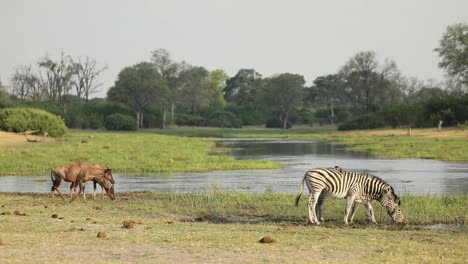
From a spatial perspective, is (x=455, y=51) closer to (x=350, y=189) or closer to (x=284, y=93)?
(x=284, y=93)

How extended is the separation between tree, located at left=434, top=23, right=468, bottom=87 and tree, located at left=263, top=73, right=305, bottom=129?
44489 millimetres

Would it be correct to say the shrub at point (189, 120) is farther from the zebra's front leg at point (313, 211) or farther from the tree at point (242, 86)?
the zebra's front leg at point (313, 211)

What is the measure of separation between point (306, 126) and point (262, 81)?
3853 cm

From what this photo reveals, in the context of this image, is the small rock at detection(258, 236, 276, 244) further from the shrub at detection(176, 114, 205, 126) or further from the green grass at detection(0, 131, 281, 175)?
the shrub at detection(176, 114, 205, 126)

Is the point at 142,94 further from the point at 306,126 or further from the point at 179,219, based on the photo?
the point at 179,219

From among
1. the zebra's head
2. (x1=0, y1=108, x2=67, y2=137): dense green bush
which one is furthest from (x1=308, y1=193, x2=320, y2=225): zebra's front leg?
(x1=0, y1=108, x2=67, y2=137): dense green bush

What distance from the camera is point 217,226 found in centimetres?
1455

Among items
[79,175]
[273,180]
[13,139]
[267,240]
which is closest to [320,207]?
[267,240]

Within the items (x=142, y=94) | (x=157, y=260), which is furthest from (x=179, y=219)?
(x=142, y=94)

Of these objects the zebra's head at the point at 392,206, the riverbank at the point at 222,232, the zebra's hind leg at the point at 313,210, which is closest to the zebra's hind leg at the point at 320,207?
the riverbank at the point at 222,232

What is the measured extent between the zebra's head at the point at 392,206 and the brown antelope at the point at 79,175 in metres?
8.61

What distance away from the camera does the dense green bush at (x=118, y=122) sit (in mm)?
96812

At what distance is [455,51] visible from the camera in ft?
282

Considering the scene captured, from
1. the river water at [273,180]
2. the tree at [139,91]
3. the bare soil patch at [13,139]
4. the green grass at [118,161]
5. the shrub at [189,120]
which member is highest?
the tree at [139,91]
